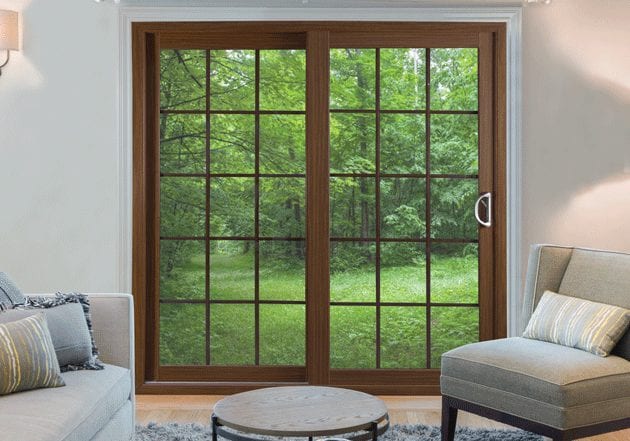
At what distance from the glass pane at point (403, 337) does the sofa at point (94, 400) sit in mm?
1748

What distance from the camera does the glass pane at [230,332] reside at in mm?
4980

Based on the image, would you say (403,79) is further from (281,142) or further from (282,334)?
(282,334)

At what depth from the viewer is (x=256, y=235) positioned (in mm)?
4961

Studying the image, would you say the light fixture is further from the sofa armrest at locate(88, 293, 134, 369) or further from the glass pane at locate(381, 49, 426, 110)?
the glass pane at locate(381, 49, 426, 110)

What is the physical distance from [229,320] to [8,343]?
6.92 ft

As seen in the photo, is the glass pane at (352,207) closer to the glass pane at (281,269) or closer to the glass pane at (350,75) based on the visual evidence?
the glass pane at (281,269)

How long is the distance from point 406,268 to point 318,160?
2.64ft

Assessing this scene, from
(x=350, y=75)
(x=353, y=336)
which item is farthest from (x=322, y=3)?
(x=353, y=336)

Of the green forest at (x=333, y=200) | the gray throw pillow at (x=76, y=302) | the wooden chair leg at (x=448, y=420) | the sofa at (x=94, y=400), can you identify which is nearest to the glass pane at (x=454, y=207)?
the green forest at (x=333, y=200)

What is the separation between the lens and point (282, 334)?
5055 mm

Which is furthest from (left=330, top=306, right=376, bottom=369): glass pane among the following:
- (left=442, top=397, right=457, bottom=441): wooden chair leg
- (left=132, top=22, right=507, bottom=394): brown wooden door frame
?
(left=442, top=397, right=457, bottom=441): wooden chair leg

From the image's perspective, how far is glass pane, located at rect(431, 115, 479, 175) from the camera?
4.86m

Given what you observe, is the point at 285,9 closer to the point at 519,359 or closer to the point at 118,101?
the point at 118,101

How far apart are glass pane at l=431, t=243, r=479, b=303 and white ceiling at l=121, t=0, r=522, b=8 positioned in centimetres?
137
